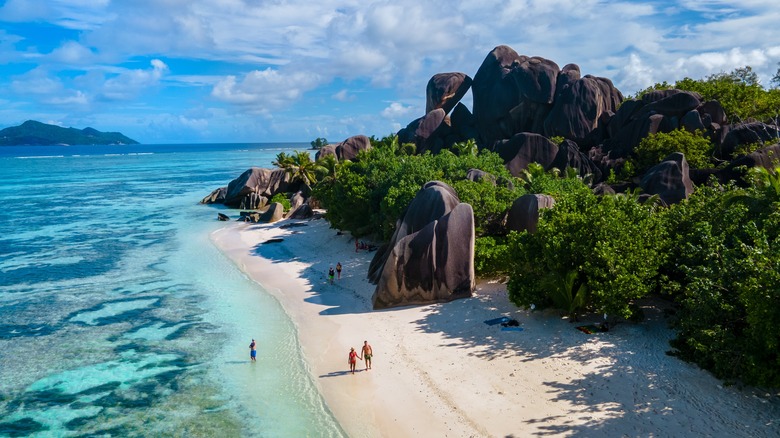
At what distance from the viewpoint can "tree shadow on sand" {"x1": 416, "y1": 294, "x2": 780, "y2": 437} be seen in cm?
1471

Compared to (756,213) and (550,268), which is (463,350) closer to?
(550,268)

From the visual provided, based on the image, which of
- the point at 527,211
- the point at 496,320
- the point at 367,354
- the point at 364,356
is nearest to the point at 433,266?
the point at 496,320

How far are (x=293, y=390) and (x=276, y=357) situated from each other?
3079 millimetres

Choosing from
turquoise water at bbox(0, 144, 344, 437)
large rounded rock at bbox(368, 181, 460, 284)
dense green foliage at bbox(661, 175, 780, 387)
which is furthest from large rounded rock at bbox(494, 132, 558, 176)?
turquoise water at bbox(0, 144, 344, 437)

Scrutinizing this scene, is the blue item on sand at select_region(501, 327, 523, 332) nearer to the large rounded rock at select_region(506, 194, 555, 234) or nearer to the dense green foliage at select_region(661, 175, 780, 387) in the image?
the dense green foliage at select_region(661, 175, 780, 387)

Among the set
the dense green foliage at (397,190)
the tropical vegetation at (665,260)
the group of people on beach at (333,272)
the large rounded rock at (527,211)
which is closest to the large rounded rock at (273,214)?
the dense green foliage at (397,190)

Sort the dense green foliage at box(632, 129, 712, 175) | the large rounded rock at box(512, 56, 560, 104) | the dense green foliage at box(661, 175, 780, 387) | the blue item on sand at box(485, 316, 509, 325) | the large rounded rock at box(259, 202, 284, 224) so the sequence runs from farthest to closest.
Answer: the large rounded rock at box(512, 56, 560, 104) < the large rounded rock at box(259, 202, 284, 224) < the dense green foliage at box(632, 129, 712, 175) < the blue item on sand at box(485, 316, 509, 325) < the dense green foliage at box(661, 175, 780, 387)

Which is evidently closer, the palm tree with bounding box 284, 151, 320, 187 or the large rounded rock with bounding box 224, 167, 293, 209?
the palm tree with bounding box 284, 151, 320, 187

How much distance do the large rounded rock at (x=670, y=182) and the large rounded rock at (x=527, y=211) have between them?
45.1 ft

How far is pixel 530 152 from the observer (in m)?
49.5

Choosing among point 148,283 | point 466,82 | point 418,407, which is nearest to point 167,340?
point 148,283

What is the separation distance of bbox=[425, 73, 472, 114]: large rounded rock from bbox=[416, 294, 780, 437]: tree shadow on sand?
190ft

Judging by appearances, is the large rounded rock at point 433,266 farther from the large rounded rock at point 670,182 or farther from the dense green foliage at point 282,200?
the dense green foliage at point 282,200

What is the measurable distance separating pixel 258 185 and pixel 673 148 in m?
48.3
